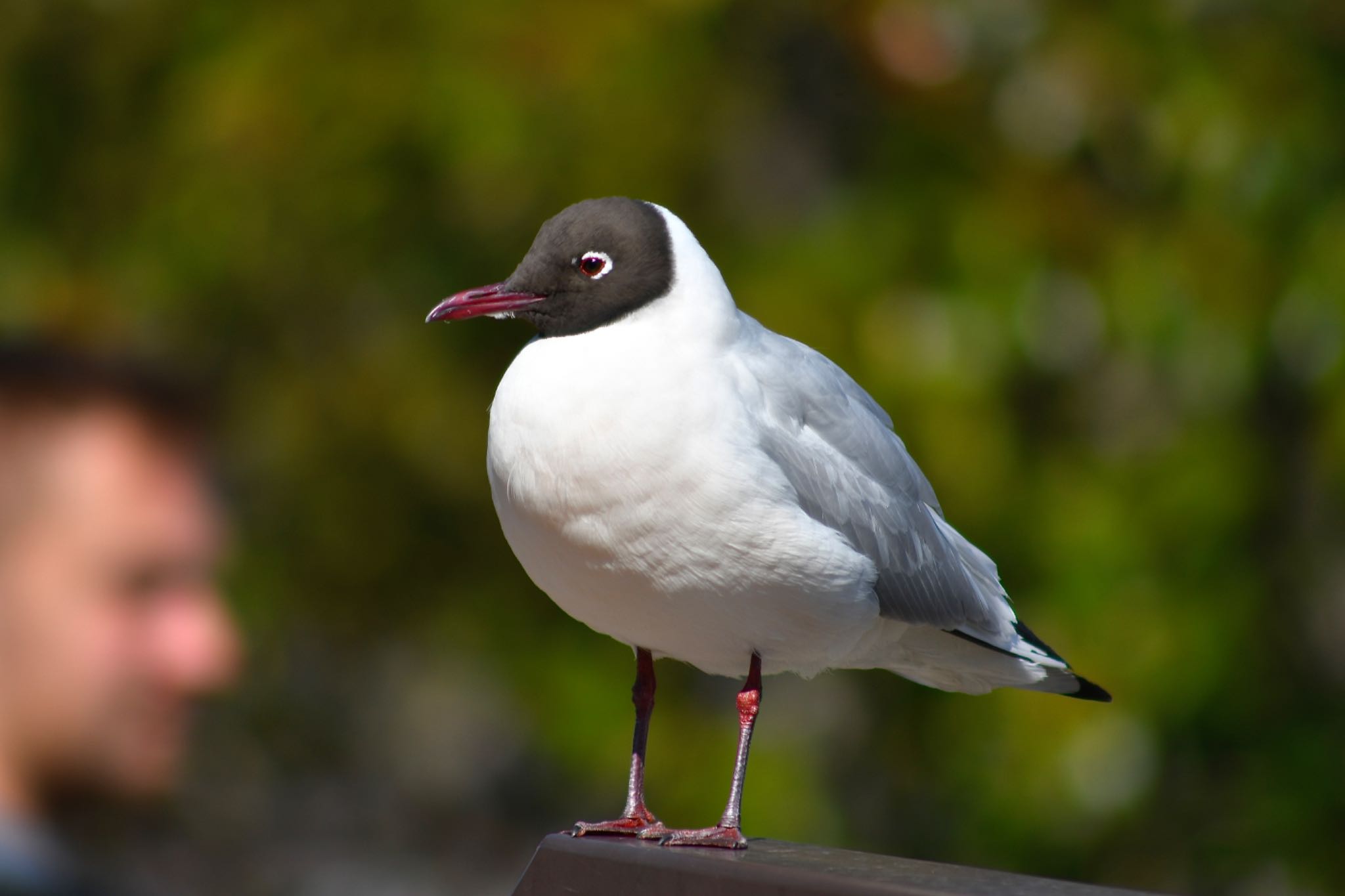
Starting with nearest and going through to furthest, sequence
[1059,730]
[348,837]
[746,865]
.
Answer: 1. [746,865]
2. [1059,730]
3. [348,837]

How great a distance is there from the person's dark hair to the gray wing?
0.92 metres

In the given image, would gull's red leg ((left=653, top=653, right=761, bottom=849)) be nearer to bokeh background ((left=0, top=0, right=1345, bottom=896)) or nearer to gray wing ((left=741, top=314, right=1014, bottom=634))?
gray wing ((left=741, top=314, right=1014, bottom=634))

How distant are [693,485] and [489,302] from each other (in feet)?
1.52

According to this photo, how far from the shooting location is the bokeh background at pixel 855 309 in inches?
209

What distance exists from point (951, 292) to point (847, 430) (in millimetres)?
2875

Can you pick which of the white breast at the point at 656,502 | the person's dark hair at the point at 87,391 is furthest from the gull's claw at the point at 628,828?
the person's dark hair at the point at 87,391

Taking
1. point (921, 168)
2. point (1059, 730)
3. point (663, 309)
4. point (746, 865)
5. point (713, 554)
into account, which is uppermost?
point (921, 168)

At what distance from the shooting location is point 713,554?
7.63 feet

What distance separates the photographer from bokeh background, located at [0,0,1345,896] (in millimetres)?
5297

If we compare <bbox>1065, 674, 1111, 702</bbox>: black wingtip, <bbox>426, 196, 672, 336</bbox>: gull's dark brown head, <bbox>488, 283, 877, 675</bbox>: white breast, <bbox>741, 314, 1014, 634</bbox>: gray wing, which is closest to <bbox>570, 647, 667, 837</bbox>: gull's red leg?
<bbox>488, 283, 877, 675</bbox>: white breast

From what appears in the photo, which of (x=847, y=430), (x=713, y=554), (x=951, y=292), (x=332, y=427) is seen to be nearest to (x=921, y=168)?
(x=951, y=292)

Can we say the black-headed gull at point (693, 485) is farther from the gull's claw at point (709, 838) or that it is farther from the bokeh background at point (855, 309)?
the bokeh background at point (855, 309)

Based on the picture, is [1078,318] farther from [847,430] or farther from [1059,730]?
[847,430]

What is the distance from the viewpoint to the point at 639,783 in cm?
258
